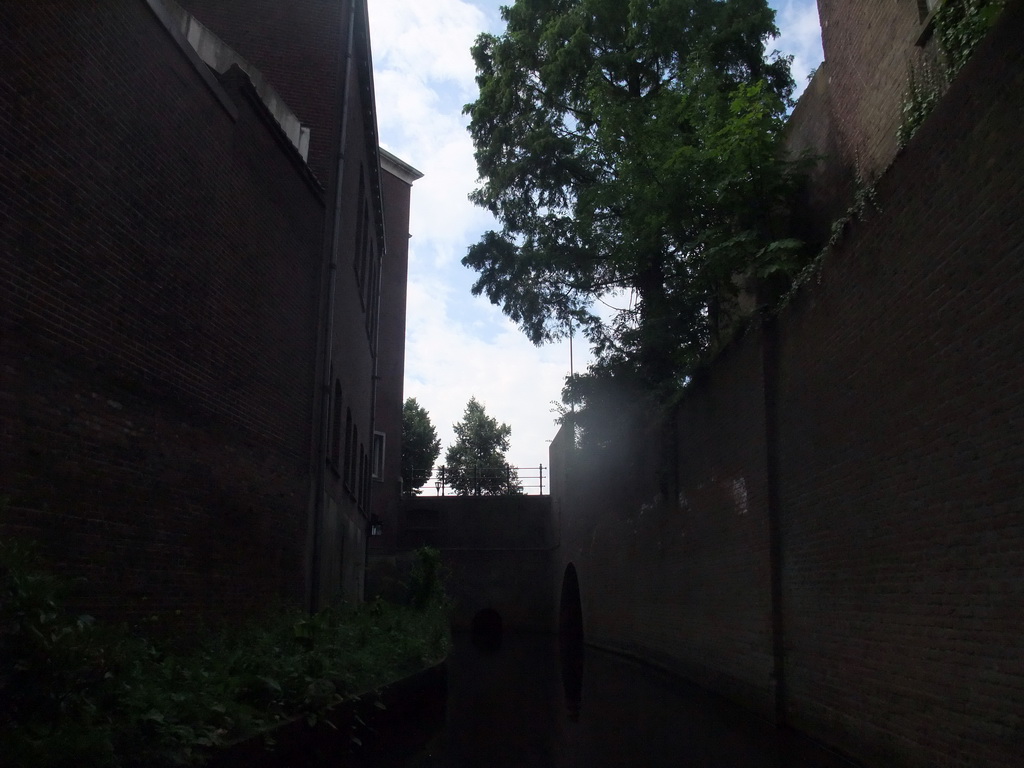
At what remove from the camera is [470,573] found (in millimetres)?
35094

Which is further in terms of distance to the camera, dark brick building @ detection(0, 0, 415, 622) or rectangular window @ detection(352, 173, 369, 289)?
rectangular window @ detection(352, 173, 369, 289)

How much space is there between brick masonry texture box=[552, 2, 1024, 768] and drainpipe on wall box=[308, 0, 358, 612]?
223 inches

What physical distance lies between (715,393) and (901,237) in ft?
20.4

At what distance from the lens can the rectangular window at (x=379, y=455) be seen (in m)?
32.8

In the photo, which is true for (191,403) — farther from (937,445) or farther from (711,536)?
(711,536)

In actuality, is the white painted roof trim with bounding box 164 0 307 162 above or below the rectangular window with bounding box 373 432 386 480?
above

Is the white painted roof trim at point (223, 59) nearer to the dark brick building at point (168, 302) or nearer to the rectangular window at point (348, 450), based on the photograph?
the dark brick building at point (168, 302)

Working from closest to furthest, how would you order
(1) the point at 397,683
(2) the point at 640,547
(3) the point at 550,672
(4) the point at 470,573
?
(1) the point at 397,683 → (3) the point at 550,672 → (2) the point at 640,547 → (4) the point at 470,573

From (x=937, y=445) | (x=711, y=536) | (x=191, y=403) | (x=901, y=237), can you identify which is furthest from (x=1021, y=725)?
(x=711, y=536)

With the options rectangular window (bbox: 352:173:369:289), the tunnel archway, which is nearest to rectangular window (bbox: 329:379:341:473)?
rectangular window (bbox: 352:173:369:289)

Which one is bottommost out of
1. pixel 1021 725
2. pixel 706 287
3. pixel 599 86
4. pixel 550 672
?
pixel 550 672

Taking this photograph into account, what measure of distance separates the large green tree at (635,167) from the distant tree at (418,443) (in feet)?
94.1

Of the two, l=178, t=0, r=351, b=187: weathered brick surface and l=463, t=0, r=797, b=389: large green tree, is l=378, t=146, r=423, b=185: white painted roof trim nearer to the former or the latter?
l=463, t=0, r=797, b=389: large green tree

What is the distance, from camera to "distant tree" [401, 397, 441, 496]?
4928cm
